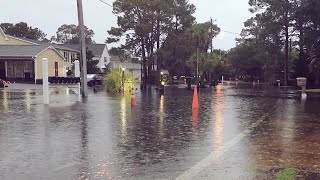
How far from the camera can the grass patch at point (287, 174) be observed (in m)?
6.01

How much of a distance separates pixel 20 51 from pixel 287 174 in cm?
4746

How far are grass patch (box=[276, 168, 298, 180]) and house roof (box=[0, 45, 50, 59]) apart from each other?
4484cm

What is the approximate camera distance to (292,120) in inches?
531

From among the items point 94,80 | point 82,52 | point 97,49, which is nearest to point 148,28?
point 94,80

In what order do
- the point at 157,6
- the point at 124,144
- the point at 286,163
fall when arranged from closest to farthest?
the point at 286,163 < the point at 124,144 < the point at 157,6

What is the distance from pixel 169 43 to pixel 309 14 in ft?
76.0

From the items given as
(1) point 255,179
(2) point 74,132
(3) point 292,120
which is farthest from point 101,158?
(3) point 292,120

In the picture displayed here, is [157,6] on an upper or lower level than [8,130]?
upper

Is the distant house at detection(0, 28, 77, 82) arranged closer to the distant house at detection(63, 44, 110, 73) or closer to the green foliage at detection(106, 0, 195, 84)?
the green foliage at detection(106, 0, 195, 84)

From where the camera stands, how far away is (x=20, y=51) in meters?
49.9

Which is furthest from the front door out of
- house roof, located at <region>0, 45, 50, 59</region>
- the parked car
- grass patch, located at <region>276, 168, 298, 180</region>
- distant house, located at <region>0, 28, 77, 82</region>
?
grass patch, located at <region>276, 168, 298, 180</region>

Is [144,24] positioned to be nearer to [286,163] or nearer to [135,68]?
[135,68]

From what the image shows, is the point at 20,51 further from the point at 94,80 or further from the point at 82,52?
the point at 82,52

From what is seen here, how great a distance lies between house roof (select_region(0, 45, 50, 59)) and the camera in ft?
159
